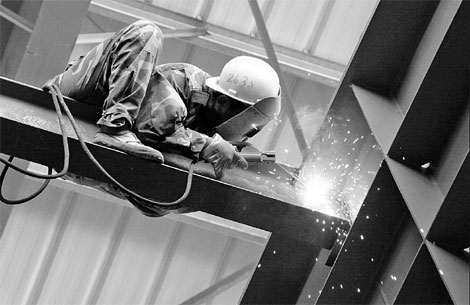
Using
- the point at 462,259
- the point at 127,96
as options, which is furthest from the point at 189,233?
the point at 462,259

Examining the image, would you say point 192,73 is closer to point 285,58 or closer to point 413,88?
point 413,88

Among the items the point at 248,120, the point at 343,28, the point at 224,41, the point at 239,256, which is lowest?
the point at 239,256

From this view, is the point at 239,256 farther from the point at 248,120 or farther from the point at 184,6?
the point at 248,120

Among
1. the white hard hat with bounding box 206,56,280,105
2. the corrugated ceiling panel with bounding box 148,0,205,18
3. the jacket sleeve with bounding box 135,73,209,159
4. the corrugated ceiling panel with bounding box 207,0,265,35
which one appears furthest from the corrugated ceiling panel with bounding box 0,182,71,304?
the jacket sleeve with bounding box 135,73,209,159

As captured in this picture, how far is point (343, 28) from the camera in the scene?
10.8 metres

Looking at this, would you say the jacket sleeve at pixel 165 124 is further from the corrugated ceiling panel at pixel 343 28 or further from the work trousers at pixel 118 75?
the corrugated ceiling panel at pixel 343 28

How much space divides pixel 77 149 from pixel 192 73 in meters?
1.16

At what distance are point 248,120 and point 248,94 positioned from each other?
0.52 feet

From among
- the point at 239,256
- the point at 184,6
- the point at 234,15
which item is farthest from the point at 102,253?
the point at 234,15

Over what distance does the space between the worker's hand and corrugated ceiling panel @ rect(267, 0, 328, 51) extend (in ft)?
17.2

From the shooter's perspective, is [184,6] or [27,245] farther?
[27,245]

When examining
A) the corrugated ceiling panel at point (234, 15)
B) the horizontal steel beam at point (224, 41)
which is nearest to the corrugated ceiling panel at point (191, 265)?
the horizontal steel beam at point (224, 41)

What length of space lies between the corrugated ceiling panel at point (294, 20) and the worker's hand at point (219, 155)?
524 cm

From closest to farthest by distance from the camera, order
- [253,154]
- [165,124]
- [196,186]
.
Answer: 1. [196,186]
2. [165,124]
3. [253,154]
